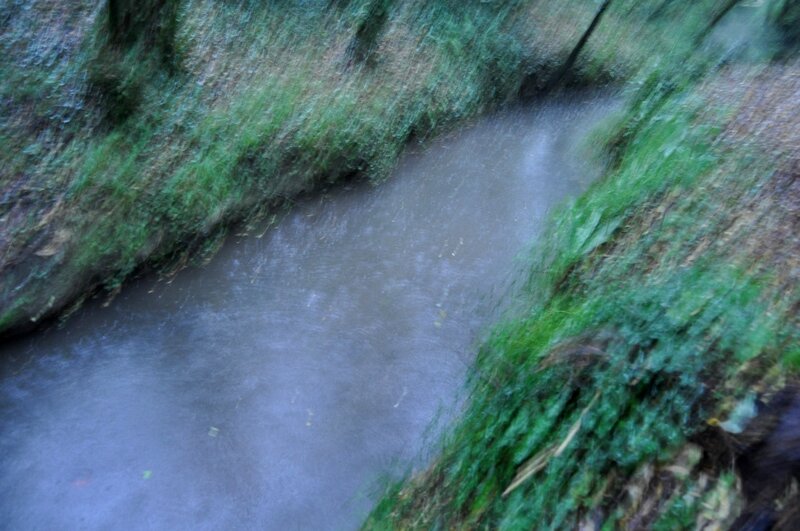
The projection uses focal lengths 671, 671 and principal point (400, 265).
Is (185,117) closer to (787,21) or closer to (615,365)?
(615,365)

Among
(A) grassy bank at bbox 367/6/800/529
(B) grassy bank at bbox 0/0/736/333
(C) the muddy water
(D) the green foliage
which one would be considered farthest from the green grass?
(D) the green foliage

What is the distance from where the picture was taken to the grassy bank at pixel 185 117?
5719mm

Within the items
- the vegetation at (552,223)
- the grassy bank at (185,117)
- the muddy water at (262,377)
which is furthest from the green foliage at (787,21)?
the muddy water at (262,377)

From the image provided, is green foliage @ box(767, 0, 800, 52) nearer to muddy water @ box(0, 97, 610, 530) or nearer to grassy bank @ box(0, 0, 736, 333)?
grassy bank @ box(0, 0, 736, 333)

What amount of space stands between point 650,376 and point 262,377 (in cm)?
307

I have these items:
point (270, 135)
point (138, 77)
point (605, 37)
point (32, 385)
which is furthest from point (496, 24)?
point (32, 385)

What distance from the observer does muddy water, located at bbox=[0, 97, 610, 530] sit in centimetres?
459

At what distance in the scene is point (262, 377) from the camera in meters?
5.46

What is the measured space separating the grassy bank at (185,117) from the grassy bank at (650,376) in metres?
3.24

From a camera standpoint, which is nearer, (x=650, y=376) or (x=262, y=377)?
(x=650, y=376)

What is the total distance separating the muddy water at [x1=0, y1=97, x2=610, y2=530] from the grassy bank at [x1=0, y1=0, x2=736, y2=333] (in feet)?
1.35

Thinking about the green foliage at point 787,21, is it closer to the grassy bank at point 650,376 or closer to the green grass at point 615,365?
the grassy bank at point 650,376

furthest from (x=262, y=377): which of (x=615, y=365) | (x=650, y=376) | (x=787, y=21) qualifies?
(x=787, y=21)

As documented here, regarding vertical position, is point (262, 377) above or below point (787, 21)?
below
